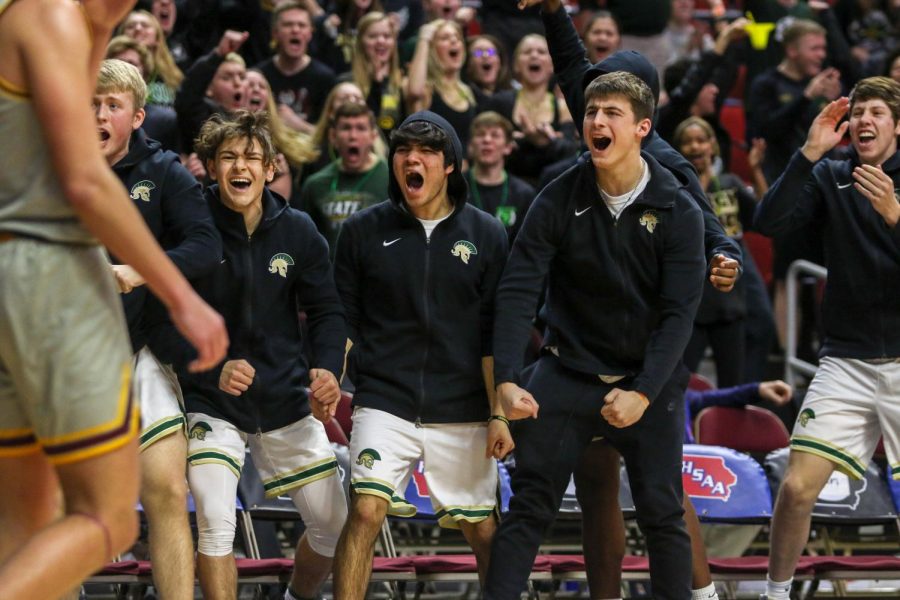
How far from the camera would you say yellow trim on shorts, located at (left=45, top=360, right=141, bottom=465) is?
3.45 meters

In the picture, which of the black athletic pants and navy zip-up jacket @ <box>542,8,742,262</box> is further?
navy zip-up jacket @ <box>542,8,742,262</box>

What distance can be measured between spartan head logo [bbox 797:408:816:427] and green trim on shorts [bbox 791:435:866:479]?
8cm

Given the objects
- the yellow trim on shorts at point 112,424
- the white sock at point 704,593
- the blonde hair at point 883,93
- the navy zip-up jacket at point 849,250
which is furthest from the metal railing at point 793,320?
the yellow trim on shorts at point 112,424

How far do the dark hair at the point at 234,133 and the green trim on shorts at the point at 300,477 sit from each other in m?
1.27

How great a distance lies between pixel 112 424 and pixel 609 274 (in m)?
2.59

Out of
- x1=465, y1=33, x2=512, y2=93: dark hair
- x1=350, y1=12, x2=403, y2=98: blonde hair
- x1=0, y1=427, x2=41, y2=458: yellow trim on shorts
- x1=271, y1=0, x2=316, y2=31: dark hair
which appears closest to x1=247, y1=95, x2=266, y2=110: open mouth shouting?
x1=350, y1=12, x2=403, y2=98: blonde hair

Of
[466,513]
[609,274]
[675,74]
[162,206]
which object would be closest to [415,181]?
[609,274]

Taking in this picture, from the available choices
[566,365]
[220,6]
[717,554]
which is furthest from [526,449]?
[220,6]

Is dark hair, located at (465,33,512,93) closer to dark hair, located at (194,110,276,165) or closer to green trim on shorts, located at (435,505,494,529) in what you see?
dark hair, located at (194,110,276,165)

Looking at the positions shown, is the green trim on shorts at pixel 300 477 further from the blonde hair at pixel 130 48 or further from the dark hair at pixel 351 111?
the blonde hair at pixel 130 48

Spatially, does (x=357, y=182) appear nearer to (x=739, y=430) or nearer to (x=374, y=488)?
(x=739, y=430)

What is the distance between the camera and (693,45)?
41.6 ft

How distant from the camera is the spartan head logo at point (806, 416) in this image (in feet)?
20.4

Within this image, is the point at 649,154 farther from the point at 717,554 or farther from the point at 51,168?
the point at 51,168
